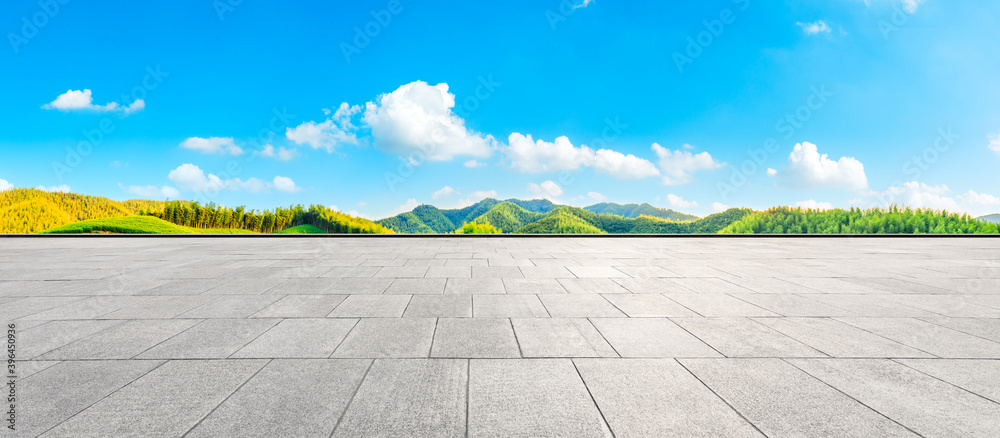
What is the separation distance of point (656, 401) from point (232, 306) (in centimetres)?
568

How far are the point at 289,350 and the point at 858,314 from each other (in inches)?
274

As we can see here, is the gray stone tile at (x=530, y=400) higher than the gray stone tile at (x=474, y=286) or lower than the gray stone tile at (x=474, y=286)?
lower

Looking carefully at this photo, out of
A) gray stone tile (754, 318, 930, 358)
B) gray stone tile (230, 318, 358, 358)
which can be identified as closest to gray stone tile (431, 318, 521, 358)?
gray stone tile (230, 318, 358, 358)

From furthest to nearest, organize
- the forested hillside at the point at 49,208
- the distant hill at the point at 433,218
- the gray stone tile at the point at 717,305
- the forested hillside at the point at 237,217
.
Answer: the distant hill at the point at 433,218 < the forested hillside at the point at 49,208 < the forested hillside at the point at 237,217 < the gray stone tile at the point at 717,305

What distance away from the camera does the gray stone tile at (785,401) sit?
247cm

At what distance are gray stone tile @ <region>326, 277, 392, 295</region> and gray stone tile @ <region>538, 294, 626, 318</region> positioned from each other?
284 cm

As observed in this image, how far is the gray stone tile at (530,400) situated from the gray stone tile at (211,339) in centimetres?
257

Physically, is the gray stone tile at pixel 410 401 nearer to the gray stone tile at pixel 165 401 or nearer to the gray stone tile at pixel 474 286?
the gray stone tile at pixel 165 401

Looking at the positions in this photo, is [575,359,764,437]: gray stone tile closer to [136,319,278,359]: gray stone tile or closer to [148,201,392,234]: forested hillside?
[136,319,278,359]: gray stone tile

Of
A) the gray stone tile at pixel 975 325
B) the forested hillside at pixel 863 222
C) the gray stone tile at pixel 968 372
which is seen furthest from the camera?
the forested hillside at pixel 863 222

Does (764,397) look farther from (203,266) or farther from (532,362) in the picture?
(203,266)

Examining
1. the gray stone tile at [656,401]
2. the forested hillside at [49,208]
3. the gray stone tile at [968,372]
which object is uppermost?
the forested hillside at [49,208]

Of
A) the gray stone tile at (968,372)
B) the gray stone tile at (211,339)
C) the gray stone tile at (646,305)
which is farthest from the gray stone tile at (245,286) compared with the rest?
the gray stone tile at (968,372)

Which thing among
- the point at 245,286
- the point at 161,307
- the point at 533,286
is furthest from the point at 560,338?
the point at 245,286
